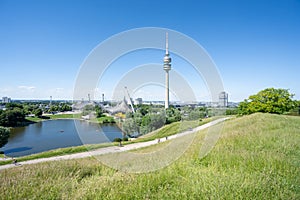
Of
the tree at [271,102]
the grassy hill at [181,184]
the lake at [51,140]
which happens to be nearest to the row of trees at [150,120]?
the lake at [51,140]

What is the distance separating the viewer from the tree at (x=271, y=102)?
26.6 m

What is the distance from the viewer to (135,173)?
3.22m

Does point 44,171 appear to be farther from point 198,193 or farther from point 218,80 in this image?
point 218,80

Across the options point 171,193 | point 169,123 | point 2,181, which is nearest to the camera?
point 171,193

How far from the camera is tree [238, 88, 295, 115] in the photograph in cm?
2656

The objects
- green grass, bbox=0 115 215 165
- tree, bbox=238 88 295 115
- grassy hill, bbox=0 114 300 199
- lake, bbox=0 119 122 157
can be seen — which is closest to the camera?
grassy hill, bbox=0 114 300 199

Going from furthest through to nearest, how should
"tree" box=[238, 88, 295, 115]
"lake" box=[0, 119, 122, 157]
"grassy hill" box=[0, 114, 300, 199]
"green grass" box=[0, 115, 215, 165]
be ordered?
"tree" box=[238, 88, 295, 115] < "green grass" box=[0, 115, 215, 165] < "lake" box=[0, 119, 122, 157] < "grassy hill" box=[0, 114, 300, 199]

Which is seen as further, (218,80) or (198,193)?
(218,80)

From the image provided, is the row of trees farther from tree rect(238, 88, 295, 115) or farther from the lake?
tree rect(238, 88, 295, 115)

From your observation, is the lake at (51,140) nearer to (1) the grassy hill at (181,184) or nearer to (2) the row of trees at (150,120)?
(2) the row of trees at (150,120)

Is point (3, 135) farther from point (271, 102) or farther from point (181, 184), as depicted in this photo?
point (271, 102)

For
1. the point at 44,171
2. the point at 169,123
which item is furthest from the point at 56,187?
the point at 169,123

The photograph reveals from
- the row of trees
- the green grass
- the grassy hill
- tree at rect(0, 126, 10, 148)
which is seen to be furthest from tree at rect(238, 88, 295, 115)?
tree at rect(0, 126, 10, 148)

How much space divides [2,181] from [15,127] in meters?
59.7
